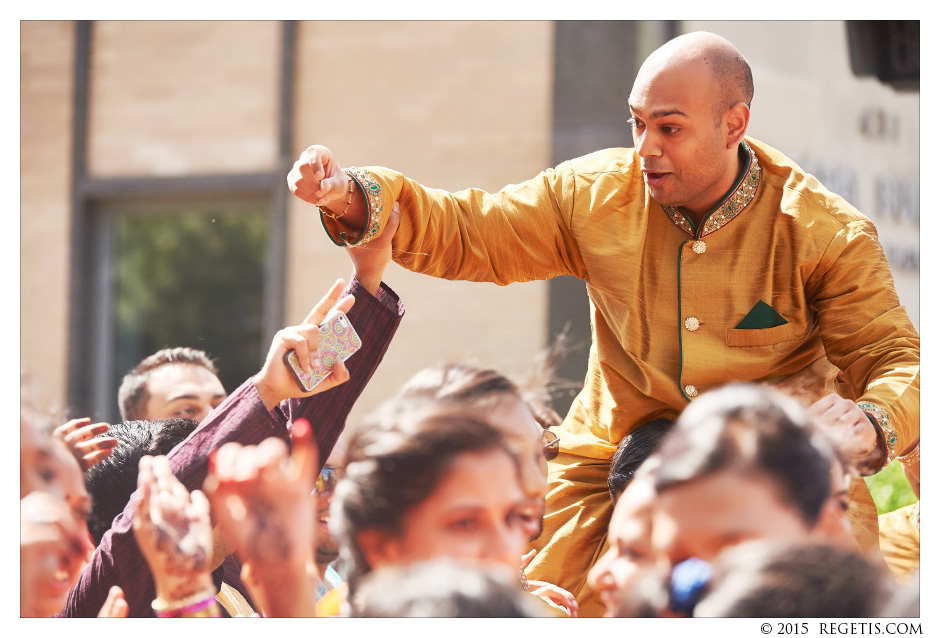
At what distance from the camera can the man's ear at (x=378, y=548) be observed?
70.2 inches

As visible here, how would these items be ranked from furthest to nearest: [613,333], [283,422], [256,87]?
[256,87]
[613,333]
[283,422]

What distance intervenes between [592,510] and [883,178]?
2682 mm

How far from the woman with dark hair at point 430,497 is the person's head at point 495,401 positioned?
45mm

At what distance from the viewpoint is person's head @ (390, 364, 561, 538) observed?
1949 millimetres

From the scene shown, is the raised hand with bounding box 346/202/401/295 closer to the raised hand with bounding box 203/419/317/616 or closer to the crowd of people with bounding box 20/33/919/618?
the crowd of people with bounding box 20/33/919/618

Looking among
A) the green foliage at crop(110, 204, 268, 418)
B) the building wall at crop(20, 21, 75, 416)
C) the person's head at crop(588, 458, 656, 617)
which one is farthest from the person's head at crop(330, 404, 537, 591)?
the building wall at crop(20, 21, 75, 416)

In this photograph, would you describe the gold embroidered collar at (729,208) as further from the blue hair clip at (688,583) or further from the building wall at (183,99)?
the building wall at (183,99)

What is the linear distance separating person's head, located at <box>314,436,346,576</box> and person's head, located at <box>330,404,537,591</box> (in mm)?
217

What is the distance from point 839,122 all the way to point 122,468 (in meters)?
3.55

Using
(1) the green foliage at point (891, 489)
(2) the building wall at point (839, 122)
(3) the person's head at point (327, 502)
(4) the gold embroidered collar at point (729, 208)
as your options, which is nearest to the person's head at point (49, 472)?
(3) the person's head at point (327, 502)

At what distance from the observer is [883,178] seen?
451 cm
